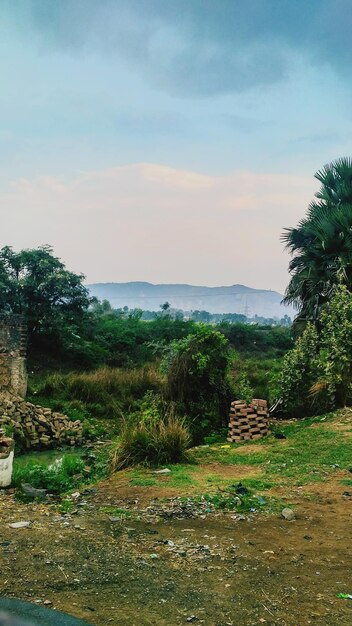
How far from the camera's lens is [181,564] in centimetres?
471

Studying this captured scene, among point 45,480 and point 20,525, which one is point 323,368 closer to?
point 45,480

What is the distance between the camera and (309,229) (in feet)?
54.6

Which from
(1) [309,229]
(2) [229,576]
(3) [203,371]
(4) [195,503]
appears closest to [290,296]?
(1) [309,229]

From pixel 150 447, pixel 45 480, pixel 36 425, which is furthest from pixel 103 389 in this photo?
pixel 45 480

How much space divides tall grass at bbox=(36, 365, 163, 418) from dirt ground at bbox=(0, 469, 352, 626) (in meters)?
9.57

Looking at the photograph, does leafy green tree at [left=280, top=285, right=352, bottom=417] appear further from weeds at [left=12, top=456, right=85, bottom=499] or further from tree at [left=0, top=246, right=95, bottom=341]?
tree at [left=0, top=246, right=95, bottom=341]

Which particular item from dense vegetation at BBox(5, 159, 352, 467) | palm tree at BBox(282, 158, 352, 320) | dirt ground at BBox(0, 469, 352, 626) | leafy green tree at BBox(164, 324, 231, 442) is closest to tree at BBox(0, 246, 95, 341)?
dense vegetation at BBox(5, 159, 352, 467)

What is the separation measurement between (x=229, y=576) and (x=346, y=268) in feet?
38.2

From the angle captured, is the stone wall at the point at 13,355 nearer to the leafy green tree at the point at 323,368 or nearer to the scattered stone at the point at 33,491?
the leafy green tree at the point at 323,368

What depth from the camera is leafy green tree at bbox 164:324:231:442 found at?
11.8m

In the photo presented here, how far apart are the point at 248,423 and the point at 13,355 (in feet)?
24.1

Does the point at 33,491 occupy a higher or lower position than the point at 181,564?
lower

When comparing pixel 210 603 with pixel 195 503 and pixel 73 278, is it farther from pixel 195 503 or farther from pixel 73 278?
pixel 73 278

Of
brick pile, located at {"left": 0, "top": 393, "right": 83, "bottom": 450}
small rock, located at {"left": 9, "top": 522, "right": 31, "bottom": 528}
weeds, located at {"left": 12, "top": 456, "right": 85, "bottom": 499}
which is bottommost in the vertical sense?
brick pile, located at {"left": 0, "top": 393, "right": 83, "bottom": 450}
